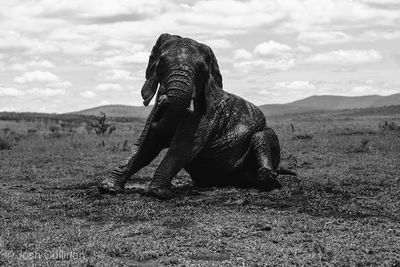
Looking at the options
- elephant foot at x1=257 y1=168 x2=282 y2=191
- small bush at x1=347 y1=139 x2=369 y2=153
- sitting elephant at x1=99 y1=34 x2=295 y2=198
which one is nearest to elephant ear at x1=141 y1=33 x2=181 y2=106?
sitting elephant at x1=99 y1=34 x2=295 y2=198

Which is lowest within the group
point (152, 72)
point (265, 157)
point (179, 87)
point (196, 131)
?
point (265, 157)

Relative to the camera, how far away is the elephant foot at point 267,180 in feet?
31.9

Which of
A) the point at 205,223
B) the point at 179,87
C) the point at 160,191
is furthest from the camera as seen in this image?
the point at 160,191

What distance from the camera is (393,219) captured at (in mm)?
7867

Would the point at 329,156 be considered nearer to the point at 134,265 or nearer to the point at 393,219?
the point at 393,219

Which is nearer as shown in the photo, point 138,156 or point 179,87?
point 179,87

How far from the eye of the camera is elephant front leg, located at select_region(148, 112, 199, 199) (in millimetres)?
9484

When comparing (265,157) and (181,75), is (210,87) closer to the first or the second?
(181,75)

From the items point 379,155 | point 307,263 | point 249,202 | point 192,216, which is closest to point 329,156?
point 379,155

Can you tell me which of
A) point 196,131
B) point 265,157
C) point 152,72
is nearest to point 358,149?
point 265,157

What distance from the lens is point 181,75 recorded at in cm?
885

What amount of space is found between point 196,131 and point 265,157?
→ 124 centimetres

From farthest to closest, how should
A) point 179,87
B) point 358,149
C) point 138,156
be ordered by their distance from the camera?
point 358,149
point 138,156
point 179,87

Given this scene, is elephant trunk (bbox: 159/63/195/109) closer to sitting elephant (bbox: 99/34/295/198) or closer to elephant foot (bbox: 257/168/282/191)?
sitting elephant (bbox: 99/34/295/198)
